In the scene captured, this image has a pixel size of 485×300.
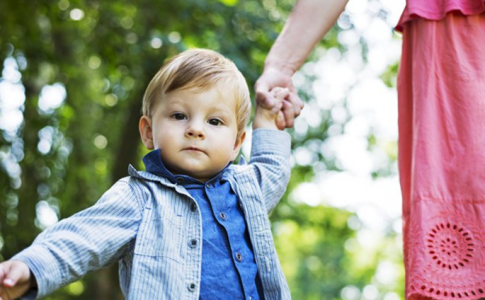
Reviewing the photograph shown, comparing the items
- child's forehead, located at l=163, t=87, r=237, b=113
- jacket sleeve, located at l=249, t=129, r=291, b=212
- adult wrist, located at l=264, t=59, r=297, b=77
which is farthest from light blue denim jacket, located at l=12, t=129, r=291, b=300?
adult wrist, located at l=264, t=59, r=297, b=77

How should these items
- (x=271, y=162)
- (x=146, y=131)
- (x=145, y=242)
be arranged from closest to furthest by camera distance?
(x=145, y=242), (x=146, y=131), (x=271, y=162)

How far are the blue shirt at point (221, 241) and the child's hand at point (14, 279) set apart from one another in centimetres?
55

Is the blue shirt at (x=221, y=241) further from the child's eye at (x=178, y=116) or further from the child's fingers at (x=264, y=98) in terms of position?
the child's fingers at (x=264, y=98)

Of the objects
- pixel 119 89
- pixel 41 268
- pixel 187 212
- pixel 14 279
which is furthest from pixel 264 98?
pixel 119 89

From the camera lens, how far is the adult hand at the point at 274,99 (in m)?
2.88

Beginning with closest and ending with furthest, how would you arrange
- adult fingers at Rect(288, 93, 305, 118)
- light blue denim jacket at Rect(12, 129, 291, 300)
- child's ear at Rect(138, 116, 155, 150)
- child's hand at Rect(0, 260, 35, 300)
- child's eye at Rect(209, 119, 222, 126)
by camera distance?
child's hand at Rect(0, 260, 35, 300) < light blue denim jacket at Rect(12, 129, 291, 300) < child's eye at Rect(209, 119, 222, 126) < child's ear at Rect(138, 116, 155, 150) < adult fingers at Rect(288, 93, 305, 118)

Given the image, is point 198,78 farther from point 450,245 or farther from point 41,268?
point 450,245

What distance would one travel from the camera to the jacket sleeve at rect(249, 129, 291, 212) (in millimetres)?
2660

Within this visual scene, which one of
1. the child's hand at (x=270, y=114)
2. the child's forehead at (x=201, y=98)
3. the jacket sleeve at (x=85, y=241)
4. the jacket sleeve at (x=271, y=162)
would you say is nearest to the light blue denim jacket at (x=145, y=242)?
the jacket sleeve at (x=85, y=241)

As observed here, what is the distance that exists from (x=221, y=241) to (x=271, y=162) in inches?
19.6

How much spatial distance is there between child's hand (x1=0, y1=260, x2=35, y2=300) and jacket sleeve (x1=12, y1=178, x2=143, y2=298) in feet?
0.08

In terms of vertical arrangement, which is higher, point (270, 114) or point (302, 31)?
point (302, 31)

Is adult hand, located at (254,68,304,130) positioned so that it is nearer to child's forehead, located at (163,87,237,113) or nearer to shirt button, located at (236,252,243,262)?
child's forehead, located at (163,87,237,113)

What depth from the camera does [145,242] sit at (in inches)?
88.5
